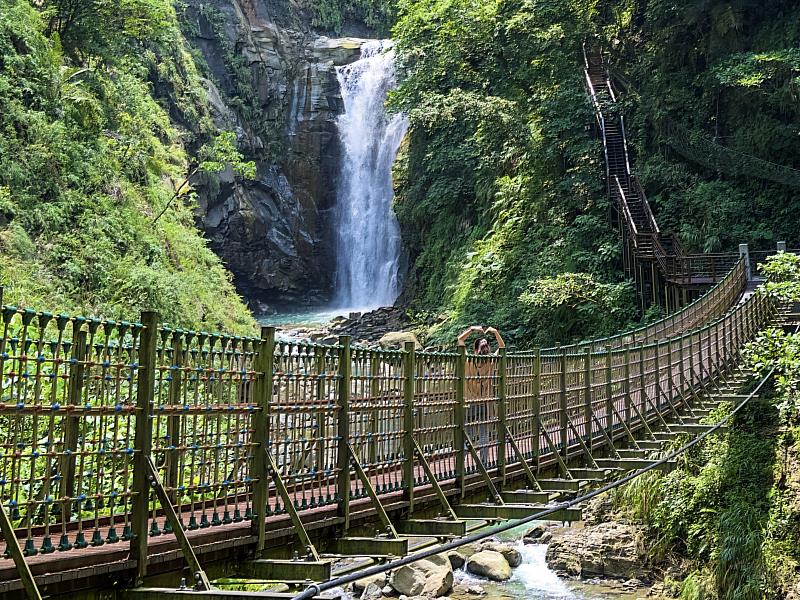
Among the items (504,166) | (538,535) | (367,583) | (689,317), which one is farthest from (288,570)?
(504,166)

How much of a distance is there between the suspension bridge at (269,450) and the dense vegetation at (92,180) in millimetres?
5955

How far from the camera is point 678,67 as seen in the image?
25.8 m

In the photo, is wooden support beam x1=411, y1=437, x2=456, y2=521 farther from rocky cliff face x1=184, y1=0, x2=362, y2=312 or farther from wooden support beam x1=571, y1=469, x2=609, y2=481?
rocky cliff face x1=184, y1=0, x2=362, y2=312

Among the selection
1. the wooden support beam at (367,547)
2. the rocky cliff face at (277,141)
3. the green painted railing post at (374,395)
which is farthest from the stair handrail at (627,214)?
the wooden support beam at (367,547)

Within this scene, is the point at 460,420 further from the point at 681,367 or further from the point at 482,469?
the point at 681,367

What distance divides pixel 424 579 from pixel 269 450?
9714mm

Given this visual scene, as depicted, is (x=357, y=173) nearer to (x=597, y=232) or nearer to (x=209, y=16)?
(x=209, y=16)

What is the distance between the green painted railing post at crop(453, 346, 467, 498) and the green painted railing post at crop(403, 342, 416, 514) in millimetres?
821

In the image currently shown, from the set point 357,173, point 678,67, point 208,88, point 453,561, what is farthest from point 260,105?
point 453,561

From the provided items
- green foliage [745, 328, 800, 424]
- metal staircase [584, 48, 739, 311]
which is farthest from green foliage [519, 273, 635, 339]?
green foliage [745, 328, 800, 424]

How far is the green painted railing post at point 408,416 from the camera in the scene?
6.87m

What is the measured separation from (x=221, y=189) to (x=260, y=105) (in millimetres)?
6466

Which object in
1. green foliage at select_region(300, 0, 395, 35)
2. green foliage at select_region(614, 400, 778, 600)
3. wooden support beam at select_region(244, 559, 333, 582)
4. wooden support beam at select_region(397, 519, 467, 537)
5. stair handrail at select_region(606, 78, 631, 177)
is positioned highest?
green foliage at select_region(300, 0, 395, 35)

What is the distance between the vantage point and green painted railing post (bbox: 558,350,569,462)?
9.90m
